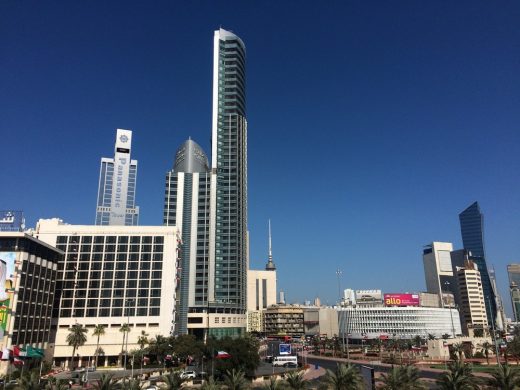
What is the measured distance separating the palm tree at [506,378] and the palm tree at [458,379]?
2.58 meters

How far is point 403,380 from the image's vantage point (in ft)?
148

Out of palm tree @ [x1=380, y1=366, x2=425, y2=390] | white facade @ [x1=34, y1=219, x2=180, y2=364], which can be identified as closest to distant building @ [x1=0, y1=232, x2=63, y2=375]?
white facade @ [x1=34, y1=219, x2=180, y2=364]

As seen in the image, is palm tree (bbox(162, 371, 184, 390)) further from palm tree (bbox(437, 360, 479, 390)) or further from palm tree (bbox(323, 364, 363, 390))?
palm tree (bbox(437, 360, 479, 390))

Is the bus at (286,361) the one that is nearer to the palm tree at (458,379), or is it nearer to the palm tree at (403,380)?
the palm tree at (403,380)

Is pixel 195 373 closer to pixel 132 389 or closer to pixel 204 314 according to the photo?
pixel 132 389

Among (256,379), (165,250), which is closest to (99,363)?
(165,250)

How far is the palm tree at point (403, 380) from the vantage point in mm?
44591

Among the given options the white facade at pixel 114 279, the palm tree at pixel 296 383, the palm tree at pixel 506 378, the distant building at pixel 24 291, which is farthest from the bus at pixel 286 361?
the palm tree at pixel 506 378

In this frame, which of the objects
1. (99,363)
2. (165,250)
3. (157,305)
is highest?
(165,250)

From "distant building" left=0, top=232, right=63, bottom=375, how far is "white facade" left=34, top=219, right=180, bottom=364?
60.8 feet

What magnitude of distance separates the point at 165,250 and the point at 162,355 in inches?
1611

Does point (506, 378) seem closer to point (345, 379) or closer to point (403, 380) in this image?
point (403, 380)

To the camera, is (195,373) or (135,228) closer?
(195,373)

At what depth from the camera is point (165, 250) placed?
14638 cm
